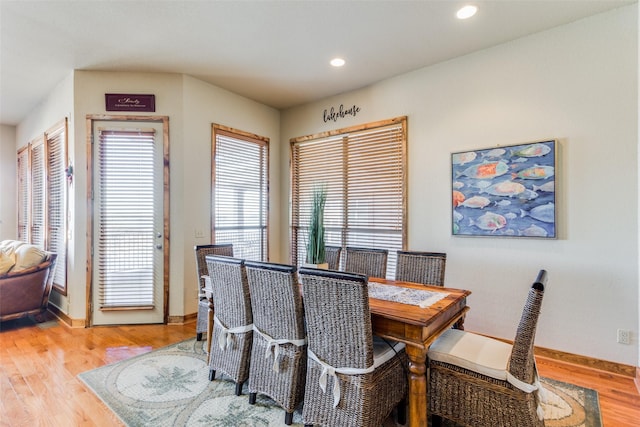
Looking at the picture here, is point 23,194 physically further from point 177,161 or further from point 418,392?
point 418,392

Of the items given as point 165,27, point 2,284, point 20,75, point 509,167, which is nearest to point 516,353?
point 509,167

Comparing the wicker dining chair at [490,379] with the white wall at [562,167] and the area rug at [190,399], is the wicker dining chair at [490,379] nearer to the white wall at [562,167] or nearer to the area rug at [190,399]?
the area rug at [190,399]

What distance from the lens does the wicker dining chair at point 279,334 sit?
1893 mm

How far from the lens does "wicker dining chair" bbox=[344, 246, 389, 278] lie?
9.78 feet

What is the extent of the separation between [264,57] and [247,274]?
242 centimetres

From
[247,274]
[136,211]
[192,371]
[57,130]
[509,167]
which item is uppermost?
[57,130]

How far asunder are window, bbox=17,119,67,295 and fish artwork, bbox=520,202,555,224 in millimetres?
5076

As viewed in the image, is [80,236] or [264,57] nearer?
[264,57]

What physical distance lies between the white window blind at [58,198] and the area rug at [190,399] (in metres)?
2.14

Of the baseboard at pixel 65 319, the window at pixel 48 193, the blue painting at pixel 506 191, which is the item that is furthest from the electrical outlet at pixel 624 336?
the window at pixel 48 193

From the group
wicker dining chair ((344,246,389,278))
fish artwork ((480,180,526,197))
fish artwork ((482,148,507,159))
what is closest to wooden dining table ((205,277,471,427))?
wicker dining chair ((344,246,389,278))

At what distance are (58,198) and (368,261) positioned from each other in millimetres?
4060

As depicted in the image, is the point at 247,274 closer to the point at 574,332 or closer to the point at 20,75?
the point at 574,332

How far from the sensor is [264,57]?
334 centimetres
